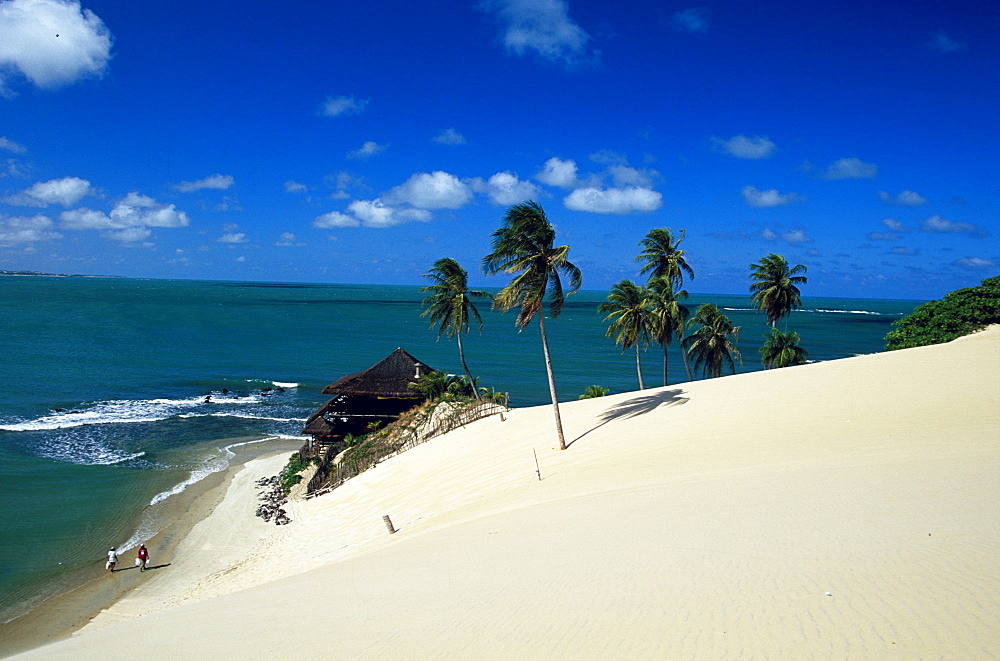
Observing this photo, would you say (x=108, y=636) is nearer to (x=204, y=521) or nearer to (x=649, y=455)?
(x=649, y=455)

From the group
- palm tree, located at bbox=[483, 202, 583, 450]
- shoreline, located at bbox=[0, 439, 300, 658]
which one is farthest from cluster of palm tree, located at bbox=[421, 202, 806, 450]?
shoreline, located at bbox=[0, 439, 300, 658]

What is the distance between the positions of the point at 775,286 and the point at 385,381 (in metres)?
23.8

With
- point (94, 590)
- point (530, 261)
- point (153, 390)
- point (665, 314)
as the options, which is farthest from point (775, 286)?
point (153, 390)

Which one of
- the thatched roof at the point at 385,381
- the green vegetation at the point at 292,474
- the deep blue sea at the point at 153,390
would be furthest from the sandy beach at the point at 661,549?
the thatched roof at the point at 385,381

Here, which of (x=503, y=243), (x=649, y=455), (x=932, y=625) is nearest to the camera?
(x=932, y=625)

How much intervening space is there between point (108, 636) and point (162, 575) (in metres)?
9.20

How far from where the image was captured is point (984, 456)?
35.1ft

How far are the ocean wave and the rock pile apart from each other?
1724cm

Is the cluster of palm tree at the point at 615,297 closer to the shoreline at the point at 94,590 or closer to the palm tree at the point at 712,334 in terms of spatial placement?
the palm tree at the point at 712,334

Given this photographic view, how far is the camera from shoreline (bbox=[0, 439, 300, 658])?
13.9 m

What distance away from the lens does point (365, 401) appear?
88.1 ft

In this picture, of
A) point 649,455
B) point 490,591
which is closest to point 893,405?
point 649,455

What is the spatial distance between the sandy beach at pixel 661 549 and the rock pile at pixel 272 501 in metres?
1.07

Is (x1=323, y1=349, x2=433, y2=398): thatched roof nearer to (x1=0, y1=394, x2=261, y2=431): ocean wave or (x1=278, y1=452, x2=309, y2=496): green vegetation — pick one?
(x1=278, y1=452, x2=309, y2=496): green vegetation
